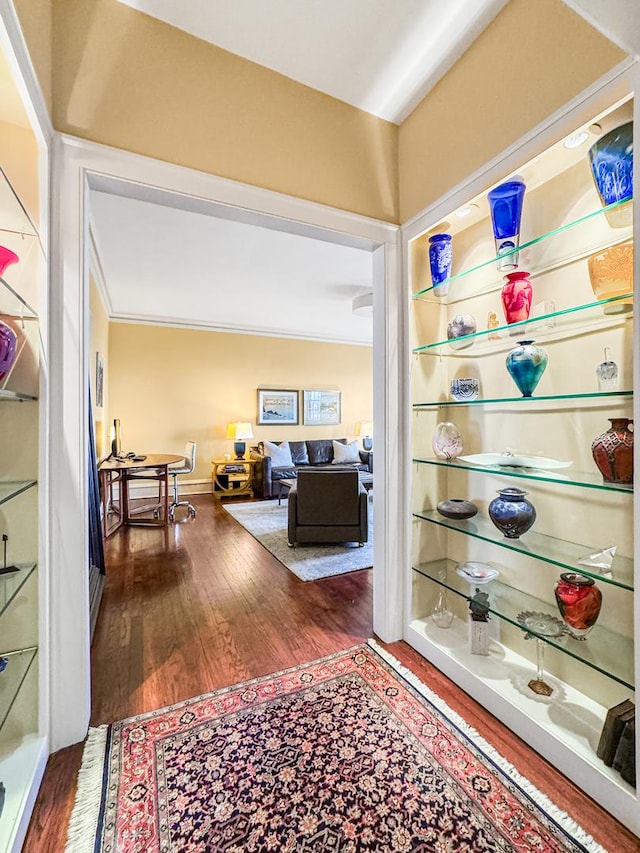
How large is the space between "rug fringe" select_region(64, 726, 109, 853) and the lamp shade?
502 centimetres

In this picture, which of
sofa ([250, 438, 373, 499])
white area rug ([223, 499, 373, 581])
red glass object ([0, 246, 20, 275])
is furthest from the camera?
sofa ([250, 438, 373, 499])

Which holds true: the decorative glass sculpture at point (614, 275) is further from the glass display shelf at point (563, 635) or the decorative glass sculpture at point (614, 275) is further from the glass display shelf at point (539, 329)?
the glass display shelf at point (563, 635)

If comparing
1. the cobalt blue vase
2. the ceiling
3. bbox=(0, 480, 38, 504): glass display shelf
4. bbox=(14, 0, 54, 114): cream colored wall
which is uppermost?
the ceiling

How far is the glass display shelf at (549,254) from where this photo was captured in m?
1.44

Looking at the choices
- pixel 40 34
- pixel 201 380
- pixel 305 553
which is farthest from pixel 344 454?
pixel 40 34

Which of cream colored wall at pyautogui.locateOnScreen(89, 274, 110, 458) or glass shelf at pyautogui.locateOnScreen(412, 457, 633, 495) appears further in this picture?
cream colored wall at pyautogui.locateOnScreen(89, 274, 110, 458)

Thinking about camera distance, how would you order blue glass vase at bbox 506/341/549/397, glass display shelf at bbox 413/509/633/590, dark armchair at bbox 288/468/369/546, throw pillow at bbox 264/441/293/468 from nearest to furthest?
glass display shelf at bbox 413/509/633/590 → blue glass vase at bbox 506/341/549/397 → dark armchair at bbox 288/468/369/546 → throw pillow at bbox 264/441/293/468

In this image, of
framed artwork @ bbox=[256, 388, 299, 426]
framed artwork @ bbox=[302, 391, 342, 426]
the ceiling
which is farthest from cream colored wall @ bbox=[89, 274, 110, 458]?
framed artwork @ bbox=[302, 391, 342, 426]

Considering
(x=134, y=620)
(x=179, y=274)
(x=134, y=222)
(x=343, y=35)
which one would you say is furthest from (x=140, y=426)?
(x=343, y=35)

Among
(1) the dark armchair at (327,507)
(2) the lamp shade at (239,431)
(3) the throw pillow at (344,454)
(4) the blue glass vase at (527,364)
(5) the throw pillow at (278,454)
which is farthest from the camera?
(3) the throw pillow at (344,454)

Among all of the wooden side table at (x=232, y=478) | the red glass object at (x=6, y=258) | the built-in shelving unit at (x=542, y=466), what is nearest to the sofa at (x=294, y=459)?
the wooden side table at (x=232, y=478)

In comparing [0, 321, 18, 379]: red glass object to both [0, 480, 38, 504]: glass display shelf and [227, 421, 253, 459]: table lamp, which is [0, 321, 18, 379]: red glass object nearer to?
[0, 480, 38, 504]: glass display shelf

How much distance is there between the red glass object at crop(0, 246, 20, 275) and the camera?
1224 millimetres

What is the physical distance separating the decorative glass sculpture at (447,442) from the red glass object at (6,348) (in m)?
1.86
